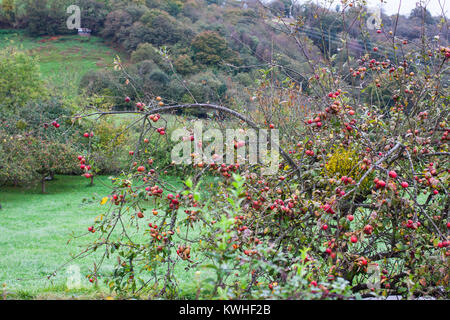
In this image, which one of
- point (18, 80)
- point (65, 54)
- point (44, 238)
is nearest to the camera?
point (44, 238)

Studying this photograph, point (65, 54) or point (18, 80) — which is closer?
point (18, 80)

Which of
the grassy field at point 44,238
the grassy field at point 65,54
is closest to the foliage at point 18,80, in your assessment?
the grassy field at point 65,54

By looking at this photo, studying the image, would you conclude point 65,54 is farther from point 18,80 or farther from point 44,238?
point 44,238

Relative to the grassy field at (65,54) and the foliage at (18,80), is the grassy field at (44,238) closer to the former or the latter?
the foliage at (18,80)

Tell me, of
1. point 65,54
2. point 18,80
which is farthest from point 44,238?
point 65,54

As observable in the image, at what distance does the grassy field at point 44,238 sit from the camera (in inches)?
170

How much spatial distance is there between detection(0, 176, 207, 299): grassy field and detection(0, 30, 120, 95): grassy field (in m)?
9.20

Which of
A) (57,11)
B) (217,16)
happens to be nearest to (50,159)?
(217,16)

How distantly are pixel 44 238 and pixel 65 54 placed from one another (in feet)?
69.9

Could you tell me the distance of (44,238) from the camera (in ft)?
29.9

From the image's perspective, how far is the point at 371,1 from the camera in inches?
147

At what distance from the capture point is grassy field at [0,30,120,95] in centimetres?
2358

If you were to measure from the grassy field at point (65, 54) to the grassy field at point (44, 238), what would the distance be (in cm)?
920
